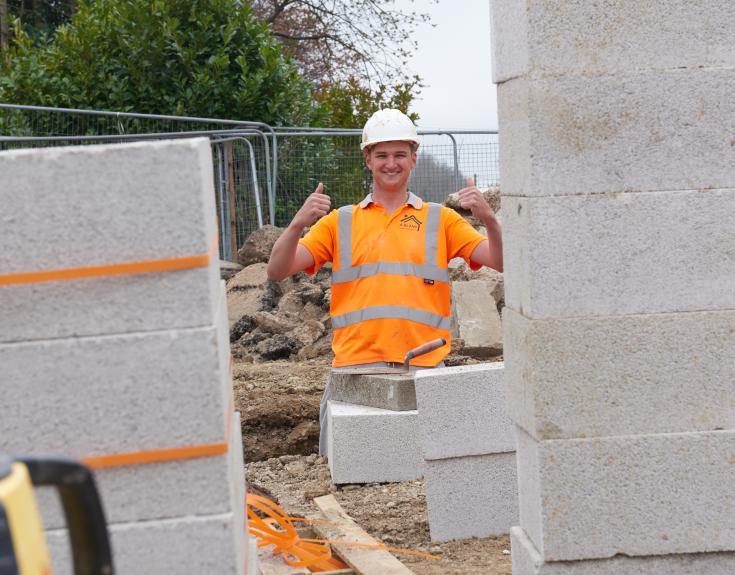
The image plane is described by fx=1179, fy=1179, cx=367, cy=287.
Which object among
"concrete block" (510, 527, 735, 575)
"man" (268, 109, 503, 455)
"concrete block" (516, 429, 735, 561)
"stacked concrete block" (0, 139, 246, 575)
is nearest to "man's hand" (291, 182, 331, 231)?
"man" (268, 109, 503, 455)

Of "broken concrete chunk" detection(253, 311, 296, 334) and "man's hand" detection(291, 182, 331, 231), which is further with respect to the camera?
"broken concrete chunk" detection(253, 311, 296, 334)

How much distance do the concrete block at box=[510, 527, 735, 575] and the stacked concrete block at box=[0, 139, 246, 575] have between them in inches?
58.6

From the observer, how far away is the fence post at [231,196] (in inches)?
522

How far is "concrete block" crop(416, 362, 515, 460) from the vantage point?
593 centimetres

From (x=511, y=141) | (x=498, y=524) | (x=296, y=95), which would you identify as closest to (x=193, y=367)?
(x=511, y=141)

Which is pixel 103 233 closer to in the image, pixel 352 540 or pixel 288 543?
pixel 288 543

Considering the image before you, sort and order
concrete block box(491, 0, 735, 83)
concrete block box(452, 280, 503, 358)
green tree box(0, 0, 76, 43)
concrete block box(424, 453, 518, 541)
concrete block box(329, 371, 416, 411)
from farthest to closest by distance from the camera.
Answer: green tree box(0, 0, 76, 43), concrete block box(452, 280, 503, 358), concrete block box(329, 371, 416, 411), concrete block box(424, 453, 518, 541), concrete block box(491, 0, 735, 83)

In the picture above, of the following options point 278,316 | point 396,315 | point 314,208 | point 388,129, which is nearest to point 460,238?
point 396,315

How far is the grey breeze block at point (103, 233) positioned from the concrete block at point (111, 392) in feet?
0.16

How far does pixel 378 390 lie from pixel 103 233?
375 centimetres

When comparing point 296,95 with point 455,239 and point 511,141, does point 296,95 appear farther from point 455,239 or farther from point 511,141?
point 511,141

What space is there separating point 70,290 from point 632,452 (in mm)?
2116

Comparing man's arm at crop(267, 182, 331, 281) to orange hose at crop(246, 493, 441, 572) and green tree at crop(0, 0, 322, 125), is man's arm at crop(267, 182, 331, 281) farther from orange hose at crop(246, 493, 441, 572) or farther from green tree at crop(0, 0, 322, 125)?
green tree at crop(0, 0, 322, 125)

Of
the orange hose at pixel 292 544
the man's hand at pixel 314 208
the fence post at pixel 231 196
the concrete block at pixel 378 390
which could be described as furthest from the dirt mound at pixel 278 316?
the orange hose at pixel 292 544
